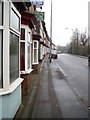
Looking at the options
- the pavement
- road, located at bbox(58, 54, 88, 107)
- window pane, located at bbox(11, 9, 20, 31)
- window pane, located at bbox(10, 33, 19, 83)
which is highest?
window pane, located at bbox(11, 9, 20, 31)

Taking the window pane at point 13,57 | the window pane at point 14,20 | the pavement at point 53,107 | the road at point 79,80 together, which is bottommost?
the pavement at point 53,107

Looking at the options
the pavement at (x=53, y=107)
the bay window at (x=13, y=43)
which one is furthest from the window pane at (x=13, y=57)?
the pavement at (x=53, y=107)

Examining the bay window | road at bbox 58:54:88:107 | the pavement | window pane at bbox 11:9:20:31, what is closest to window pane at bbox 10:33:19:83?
the bay window

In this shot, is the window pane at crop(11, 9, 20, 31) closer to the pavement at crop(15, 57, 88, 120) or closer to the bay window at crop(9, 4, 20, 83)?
the bay window at crop(9, 4, 20, 83)

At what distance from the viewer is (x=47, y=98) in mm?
11914

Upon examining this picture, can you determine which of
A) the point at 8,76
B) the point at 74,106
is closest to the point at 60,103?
the point at 74,106

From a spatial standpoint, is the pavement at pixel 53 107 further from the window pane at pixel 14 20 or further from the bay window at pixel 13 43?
the window pane at pixel 14 20

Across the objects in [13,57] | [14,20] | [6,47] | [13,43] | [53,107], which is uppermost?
[14,20]

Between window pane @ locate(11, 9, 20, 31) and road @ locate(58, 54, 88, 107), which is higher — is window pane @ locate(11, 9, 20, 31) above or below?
above

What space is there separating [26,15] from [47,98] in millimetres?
3426

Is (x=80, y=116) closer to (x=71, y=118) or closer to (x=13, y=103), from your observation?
(x=71, y=118)

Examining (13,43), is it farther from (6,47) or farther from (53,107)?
(53,107)

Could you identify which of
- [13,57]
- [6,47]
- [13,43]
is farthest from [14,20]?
[6,47]

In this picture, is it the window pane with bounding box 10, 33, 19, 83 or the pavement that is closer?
the window pane with bounding box 10, 33, 19, 83
